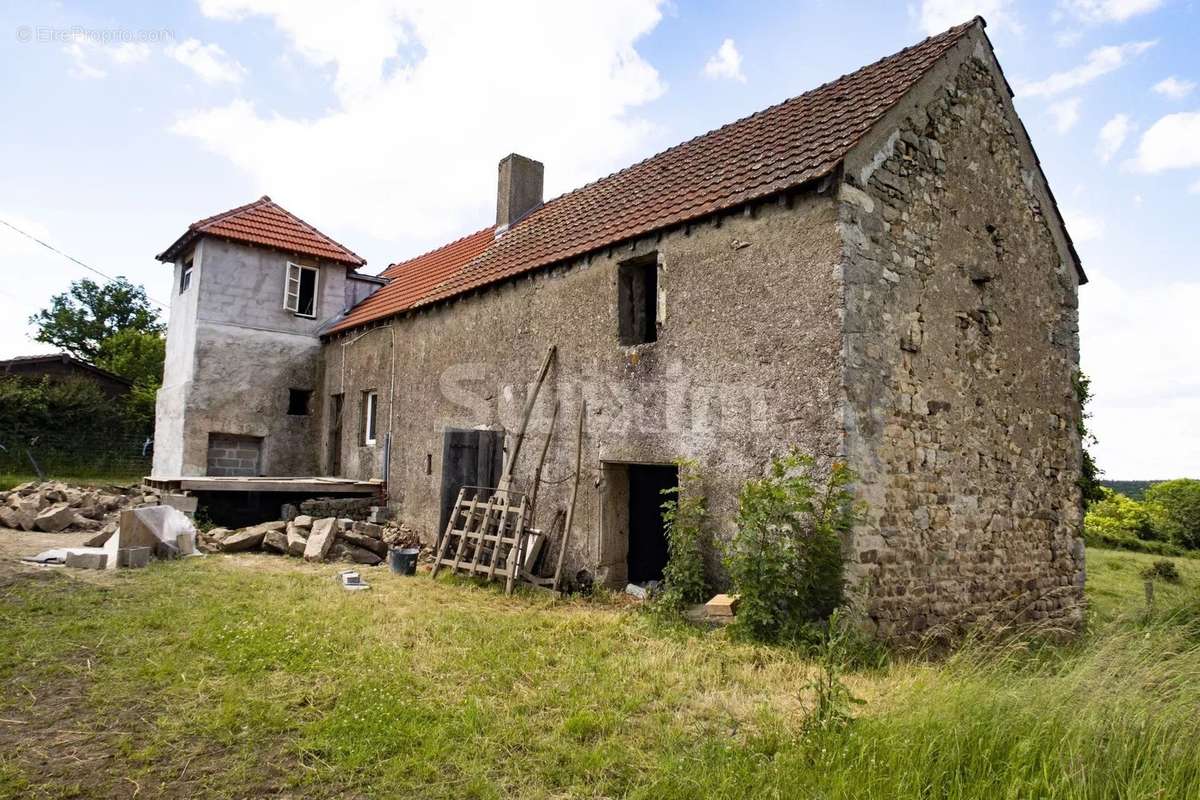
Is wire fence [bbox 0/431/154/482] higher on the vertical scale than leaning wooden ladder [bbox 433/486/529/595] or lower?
higher

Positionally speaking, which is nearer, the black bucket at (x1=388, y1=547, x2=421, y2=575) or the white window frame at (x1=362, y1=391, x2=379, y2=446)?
the black bucket at (x1=388, y1=547, x2=421, y2=575)

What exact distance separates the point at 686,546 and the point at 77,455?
21.4 m

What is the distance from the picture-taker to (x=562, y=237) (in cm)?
1103

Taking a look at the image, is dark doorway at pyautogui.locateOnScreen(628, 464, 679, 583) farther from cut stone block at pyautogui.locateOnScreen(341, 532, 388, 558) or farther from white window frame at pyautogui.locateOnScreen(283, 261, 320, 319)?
white window frame at pyautogui.locateOnScreen(283, 261, 320, 319)

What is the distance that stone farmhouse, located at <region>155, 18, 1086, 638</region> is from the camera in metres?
7.06

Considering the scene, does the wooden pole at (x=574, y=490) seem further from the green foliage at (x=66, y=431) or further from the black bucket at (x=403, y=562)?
the green foliage at (x=66, y=431)

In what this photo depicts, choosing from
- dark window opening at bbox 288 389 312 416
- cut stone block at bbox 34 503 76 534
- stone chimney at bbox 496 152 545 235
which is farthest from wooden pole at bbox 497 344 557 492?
dark window opening at bbox 288 389 312 416

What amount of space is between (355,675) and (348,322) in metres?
11.9

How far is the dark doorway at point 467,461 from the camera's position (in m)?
10.3

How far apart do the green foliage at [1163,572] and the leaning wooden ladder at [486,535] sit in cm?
1410

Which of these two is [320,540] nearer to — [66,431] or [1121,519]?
[66,431]

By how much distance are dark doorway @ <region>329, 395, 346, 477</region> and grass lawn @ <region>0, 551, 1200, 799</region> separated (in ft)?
30.2

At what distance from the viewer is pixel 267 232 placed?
16.6 meters

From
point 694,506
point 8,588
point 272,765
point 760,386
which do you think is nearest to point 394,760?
point 272,765
